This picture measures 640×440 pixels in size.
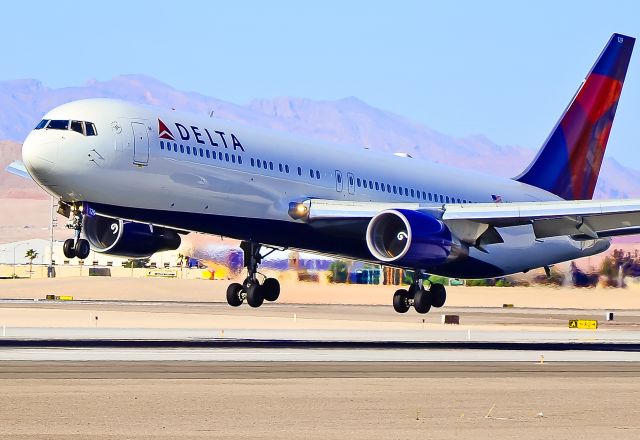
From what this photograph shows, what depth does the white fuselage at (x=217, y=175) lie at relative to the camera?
40844 millimetres

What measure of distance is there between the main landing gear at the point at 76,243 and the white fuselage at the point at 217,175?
24.5 inches

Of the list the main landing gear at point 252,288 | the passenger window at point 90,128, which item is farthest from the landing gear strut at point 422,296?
the passenger window at point 90,128

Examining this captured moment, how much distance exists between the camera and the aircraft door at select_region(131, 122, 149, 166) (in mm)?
41594

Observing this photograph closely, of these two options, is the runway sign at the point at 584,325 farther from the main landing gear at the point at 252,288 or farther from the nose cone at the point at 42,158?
the nose cone at the point at 42,158

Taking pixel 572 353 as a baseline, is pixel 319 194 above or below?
above

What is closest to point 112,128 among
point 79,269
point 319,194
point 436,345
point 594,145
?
point 319,194

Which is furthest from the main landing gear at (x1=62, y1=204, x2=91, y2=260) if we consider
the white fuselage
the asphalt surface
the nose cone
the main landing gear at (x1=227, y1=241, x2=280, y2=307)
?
the asphalt surface

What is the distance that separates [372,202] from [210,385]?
25.4 metres

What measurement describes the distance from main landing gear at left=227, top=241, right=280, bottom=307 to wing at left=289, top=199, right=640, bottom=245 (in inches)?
154

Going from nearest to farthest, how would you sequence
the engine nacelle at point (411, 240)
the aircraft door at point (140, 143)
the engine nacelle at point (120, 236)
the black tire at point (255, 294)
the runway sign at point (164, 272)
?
1. the aircraft door at point (140, 143)
2. the engine nacelle at point (411, 240)
3. the engine nacelle at point (120, 236)
4. the black tire at point (255, 294)
5. the runway sign at point (164, 272)

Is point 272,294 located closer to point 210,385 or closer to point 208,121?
point 208,121

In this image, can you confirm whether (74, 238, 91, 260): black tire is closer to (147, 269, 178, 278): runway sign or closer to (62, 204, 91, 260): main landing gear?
(62, 204, 91, 260): main landing gear

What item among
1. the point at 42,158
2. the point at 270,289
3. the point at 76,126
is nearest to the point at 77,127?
the point at 76,126

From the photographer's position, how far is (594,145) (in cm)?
6044
